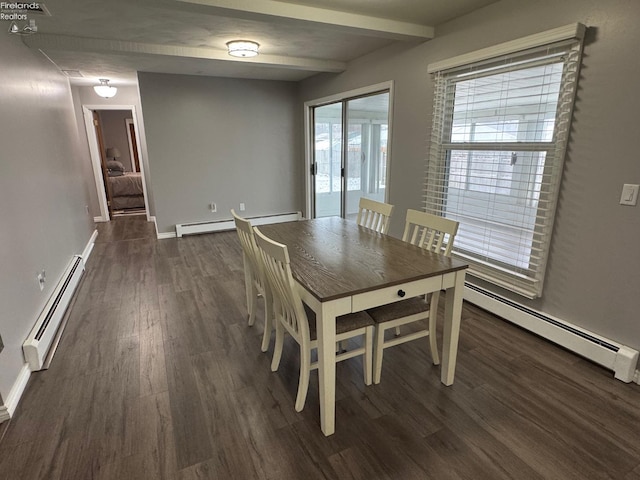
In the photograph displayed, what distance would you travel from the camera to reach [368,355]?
79.6 inches

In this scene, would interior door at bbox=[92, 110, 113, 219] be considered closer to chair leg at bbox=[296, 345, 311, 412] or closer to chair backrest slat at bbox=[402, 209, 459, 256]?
chair backrest slat at bbox=[402, 209, 459, 256]

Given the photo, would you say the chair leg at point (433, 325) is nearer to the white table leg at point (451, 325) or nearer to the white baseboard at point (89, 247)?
the white table leg at point (451, 325)

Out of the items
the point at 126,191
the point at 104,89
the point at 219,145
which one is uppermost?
the point at 104,89

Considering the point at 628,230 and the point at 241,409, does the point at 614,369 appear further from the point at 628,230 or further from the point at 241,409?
the point at 241,409

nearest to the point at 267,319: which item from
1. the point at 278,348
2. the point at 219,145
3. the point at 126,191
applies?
the point at 278,348

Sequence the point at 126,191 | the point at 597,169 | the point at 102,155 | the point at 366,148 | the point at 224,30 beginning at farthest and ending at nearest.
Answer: the point at 126,191
the point at 102,155
the point at 366,148
the point at 224,30
the point at 597,169

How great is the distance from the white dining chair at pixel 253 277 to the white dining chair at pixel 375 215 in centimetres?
97

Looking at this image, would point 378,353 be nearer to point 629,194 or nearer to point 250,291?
point 250,291

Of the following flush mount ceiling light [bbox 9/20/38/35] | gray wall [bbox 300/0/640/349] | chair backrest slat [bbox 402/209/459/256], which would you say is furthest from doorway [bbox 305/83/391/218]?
flush mount ceiling light [bbox 9/20/38/35]

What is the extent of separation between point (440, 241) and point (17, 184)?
2.87 meters

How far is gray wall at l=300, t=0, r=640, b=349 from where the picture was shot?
203cm

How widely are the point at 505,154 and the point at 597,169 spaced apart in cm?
64

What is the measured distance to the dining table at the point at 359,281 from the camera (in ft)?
5.34

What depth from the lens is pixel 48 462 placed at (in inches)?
63.6
